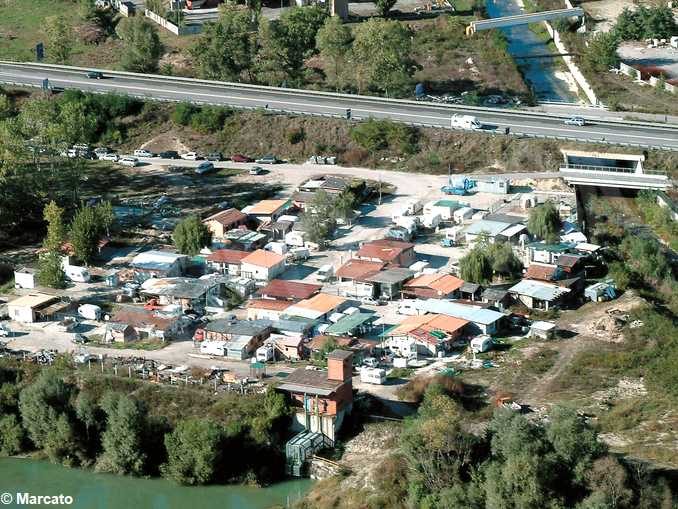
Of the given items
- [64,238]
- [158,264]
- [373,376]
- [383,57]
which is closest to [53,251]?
[64,238]

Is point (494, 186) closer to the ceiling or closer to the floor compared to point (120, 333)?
closer to the ceiling

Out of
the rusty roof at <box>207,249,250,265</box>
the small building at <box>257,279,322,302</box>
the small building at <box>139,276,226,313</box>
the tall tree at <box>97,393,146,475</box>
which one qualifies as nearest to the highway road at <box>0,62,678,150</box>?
the rusty roof at <box>207,249,250,265</box>

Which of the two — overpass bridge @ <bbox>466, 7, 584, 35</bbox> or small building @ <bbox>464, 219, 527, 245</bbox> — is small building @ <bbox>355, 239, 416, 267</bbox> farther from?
overpass bridge @ <bbox>466, 7, 584, 35</bbox>

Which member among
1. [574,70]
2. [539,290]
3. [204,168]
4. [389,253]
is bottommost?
[539,290]

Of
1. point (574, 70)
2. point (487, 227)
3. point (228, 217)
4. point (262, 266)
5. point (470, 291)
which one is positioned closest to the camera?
point (470, 291)

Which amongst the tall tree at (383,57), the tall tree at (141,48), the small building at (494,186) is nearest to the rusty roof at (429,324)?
the small building at (494,186)

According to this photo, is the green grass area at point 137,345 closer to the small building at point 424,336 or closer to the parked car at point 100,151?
the small building at point 424,336

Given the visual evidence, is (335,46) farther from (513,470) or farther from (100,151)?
(513,470)
